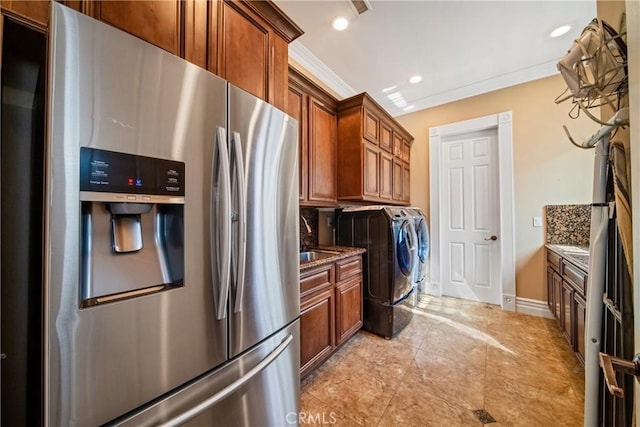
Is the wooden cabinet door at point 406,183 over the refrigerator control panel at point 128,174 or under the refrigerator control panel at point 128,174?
over

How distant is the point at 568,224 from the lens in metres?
2.87

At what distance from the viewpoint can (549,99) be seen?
2.99 metres

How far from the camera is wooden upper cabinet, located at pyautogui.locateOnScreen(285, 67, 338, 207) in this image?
226 centimetres

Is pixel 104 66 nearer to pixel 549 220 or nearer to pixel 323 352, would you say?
pixel 323 352

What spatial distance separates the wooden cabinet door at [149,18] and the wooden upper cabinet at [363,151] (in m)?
1.94

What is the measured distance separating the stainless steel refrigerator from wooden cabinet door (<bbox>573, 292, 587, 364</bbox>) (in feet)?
6.92

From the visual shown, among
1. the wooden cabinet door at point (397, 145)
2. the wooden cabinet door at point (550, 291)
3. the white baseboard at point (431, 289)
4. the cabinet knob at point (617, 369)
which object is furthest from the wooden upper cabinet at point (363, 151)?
the cabinet knob at point (617, 369)

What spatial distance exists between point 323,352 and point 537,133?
11.7 feet

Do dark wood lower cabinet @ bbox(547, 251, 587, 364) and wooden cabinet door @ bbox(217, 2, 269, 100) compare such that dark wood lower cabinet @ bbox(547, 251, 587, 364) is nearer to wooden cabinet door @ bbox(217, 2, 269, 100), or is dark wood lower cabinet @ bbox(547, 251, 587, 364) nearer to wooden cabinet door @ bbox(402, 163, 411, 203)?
wooden cabinet door @ bbox(402, 163, 411, 203)

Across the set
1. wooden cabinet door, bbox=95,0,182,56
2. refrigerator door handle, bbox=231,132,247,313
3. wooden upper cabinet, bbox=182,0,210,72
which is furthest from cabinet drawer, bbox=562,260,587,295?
wooden cabinet door, bbox=95,0,182,56

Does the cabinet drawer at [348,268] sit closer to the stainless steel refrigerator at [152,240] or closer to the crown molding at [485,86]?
the stainless steel refrigerator at [152,240]

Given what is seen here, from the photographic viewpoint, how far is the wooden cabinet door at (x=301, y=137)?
7.33ft

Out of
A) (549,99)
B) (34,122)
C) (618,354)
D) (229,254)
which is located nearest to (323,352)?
(229,254)

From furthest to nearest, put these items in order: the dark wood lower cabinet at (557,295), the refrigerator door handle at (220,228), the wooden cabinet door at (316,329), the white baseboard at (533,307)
→ the white baseboard at (533,307) < the dark wood lower cabinet at (557,295) < the wooden cabinet door at (316,329) < the refrigerator door handle at (220,228)
